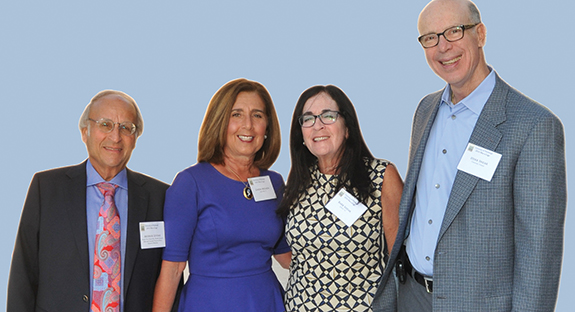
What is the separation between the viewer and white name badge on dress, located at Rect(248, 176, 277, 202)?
8.25ft

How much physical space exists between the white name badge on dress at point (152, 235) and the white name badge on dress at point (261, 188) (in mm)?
510

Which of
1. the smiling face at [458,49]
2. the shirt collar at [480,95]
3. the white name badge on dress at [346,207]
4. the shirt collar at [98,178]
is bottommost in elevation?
the white name badge on dress at [346,207]

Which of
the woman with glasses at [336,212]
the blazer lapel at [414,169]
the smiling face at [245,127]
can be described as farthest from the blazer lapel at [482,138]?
the smiling face at [245,127]

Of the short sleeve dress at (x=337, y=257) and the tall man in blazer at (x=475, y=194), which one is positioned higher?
the tall man in blazer at (x=475, y=194)

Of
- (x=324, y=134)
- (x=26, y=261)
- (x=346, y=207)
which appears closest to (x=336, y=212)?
(x=346, y=207)

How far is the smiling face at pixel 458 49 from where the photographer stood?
6.40ft

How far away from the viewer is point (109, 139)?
2277 mm

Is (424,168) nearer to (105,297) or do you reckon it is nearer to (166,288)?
(166,288)

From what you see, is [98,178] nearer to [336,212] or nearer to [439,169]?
[336,212]

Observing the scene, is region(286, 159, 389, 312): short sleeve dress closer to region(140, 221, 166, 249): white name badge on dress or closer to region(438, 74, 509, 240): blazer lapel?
region(438, 74, 509, 240): blazer lapel

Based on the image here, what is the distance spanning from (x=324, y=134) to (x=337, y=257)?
61 cm

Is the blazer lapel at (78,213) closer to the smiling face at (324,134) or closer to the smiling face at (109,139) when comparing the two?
the smiling face at (109,139)

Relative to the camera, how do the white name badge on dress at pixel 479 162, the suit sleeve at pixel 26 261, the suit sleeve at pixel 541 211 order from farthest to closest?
the suit sleeve at pixel 26 261
the white name badge on dress at pixel 479 162
the suit sleeve at pixel 541 211

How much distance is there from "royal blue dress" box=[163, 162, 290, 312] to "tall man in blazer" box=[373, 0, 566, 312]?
64 centimetres
